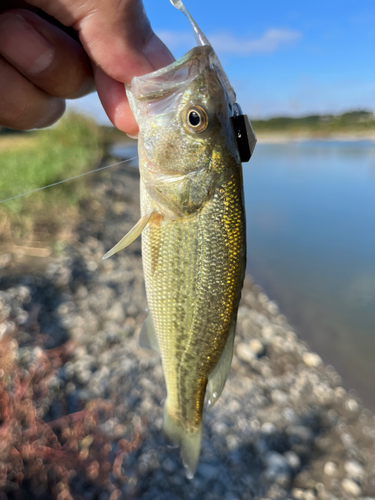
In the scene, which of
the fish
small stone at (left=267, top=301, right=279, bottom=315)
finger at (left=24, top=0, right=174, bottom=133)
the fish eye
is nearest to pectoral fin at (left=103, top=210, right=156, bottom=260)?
the fish

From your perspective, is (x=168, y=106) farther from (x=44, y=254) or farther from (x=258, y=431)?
(x=44, y=254)

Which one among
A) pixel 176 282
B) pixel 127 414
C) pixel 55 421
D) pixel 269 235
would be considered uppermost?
pixel 176 282

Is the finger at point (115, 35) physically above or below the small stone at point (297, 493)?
above

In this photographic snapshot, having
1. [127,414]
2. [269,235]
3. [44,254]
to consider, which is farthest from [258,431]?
[269,235]

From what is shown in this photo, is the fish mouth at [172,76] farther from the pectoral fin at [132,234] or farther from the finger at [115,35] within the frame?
the pectoral fin at [132,234]

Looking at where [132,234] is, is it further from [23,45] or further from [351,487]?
[351,487]

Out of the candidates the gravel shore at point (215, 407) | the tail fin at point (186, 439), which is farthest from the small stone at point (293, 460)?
the tail fin at point (186, 439)

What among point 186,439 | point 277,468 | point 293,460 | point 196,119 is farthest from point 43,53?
point 293,460

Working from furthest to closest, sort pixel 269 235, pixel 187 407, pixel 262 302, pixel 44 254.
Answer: pixel 269 235
pixel 262 302
pixel 44 254
pixel 187 407
